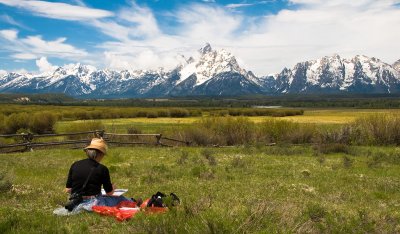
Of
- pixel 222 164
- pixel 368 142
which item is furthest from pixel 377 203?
pixel 368 142

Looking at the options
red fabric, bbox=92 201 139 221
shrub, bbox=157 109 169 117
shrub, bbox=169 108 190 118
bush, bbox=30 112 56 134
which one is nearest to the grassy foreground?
red fabric, bbox=92 201 139 221

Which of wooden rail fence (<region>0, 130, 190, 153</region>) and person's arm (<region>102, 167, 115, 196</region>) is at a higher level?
person's arm (<region>102, 167, 115, 196</region>)

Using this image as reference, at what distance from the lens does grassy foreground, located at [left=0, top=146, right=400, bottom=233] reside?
855 cm

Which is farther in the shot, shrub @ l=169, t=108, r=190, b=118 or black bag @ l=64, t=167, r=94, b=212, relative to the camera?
shrub @ l=169, t=108, r=190, b=118

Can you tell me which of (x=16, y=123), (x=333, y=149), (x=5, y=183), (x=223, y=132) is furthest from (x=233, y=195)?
(x=16, y=123)

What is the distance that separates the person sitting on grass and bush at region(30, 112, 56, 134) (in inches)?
2287

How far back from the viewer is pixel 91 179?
11.0 meters

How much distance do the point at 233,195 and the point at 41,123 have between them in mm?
57108

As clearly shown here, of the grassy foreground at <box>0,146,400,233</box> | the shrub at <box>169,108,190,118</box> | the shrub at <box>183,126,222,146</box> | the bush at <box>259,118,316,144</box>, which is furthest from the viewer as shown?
the shrub at <box>169,108,190,118</box>

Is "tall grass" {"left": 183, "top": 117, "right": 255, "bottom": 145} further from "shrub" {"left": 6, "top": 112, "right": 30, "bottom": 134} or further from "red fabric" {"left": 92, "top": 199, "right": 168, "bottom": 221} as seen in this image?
"red fabric" {"left": 92, "top": 199, "right": 168, "bottom": 221}

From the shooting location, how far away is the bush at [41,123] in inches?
2586

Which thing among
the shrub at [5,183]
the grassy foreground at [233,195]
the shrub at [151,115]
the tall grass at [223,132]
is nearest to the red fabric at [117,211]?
the grassy foreground at [233,195]

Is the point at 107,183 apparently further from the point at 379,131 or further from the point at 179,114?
the point at 179,114

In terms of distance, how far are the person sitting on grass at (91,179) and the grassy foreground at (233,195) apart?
1.95 feet
